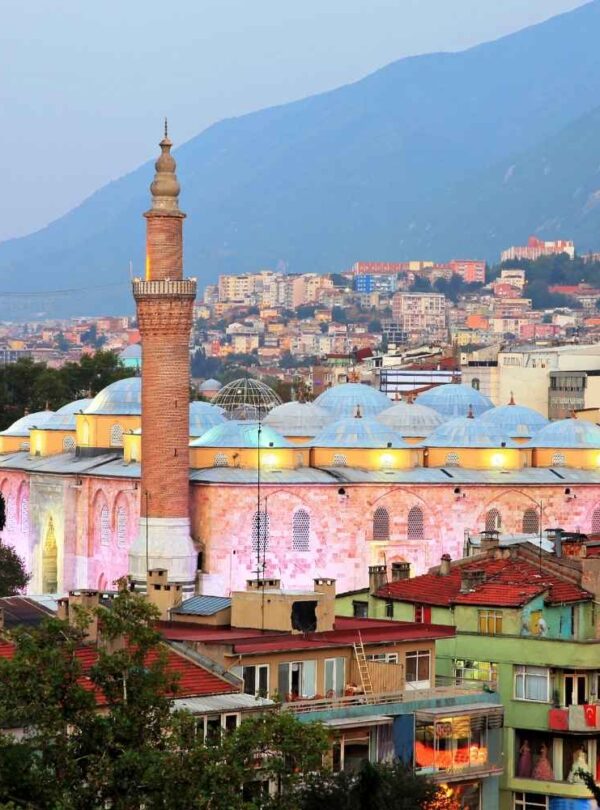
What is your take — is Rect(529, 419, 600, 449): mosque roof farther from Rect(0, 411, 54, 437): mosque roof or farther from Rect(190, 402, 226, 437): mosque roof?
Rect(0, 411, 54, 437): mosque roof

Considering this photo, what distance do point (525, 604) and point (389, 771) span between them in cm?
578

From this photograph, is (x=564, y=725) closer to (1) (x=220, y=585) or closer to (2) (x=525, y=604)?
(2) (x=525, y=604)

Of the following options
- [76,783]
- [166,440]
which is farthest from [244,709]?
[166,440]

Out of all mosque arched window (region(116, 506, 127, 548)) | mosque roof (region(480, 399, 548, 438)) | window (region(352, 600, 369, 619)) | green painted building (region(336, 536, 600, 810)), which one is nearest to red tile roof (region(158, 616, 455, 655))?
green painted building (region(336, 536, 600, 810))

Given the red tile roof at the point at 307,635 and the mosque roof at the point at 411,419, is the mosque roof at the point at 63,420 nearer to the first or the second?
the mosque roof at the point at 411,419

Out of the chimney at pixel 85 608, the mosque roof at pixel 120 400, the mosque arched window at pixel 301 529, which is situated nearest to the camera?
the chimney at pixel 85 608

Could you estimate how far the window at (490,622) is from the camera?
94.9 ft

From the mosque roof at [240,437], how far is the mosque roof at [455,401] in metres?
12.3

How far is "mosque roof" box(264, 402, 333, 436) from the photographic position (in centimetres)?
6216

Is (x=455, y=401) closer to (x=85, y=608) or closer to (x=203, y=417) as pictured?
(x=203, y=417)

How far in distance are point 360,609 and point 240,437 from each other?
24069 millimetres

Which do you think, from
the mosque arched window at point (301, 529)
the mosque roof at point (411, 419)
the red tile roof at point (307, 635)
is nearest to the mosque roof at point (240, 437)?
the mosque arched window at point (301, 529)

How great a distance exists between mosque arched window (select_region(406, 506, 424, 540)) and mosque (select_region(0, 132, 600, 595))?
3 cm

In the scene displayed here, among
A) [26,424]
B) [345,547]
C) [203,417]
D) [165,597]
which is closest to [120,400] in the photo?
[203,417]
